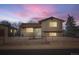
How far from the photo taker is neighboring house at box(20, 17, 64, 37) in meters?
2.22

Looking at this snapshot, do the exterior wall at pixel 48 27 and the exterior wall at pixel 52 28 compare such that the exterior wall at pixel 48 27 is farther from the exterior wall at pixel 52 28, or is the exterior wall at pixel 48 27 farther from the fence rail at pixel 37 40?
the fence rail at pixel 37 40

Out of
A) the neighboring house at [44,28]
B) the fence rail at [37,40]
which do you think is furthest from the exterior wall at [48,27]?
the fence rail at [37,40]

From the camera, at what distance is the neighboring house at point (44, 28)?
7.29ft

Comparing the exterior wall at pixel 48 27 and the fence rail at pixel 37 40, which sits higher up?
the exterior wall at pixel 48 27

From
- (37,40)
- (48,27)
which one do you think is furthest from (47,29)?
(37,40)

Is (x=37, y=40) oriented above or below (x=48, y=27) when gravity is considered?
below

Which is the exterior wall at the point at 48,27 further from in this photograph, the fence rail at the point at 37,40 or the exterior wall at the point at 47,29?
the fence rail at the point at 37,40

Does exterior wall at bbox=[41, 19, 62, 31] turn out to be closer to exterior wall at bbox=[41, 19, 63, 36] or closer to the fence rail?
exterior wall at bbox=[41, 19, 63, 36]

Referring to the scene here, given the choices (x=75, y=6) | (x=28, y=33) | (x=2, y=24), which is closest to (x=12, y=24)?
(x=2, y=24)

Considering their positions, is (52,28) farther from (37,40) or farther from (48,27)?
(37,40)

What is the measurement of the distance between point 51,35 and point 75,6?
61cm

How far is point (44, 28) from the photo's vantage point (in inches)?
88.2

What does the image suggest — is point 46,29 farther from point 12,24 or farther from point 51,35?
point 12,24

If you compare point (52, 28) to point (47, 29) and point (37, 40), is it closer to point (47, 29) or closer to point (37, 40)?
point (47, 29)
